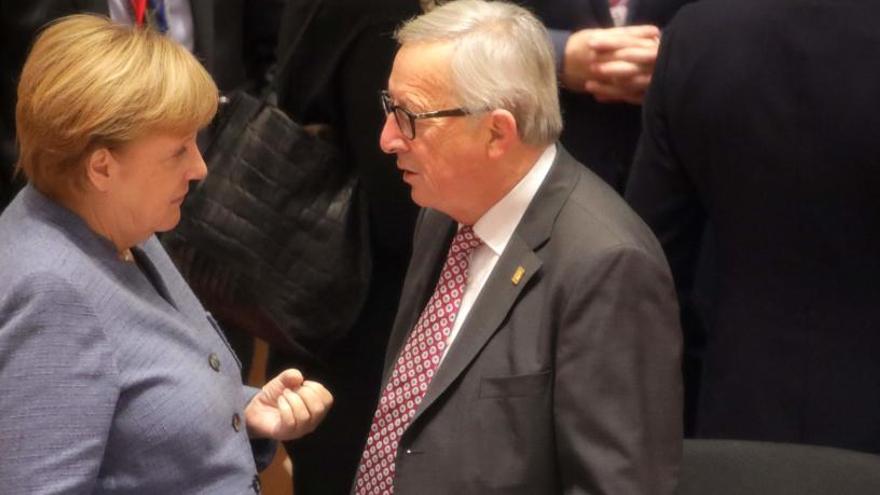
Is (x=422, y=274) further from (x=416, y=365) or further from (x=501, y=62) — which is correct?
(x=501, y=62)

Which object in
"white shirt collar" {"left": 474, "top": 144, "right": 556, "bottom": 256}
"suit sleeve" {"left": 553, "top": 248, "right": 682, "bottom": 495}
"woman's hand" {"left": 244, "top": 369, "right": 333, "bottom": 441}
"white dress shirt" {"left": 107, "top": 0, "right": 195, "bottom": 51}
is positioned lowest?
"woman's hand" {"left": 244, "top": 369, "right": 333, "bottom": 441}

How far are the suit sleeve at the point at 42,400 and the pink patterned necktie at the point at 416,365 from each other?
1.77ft

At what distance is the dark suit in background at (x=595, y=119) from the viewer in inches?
113

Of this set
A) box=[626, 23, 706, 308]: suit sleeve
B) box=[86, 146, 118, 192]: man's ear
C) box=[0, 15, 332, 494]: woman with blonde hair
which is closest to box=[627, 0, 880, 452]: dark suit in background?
box=[626, 23, 706, 308]: suit sleeve

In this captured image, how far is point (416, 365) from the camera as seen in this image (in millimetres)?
2297

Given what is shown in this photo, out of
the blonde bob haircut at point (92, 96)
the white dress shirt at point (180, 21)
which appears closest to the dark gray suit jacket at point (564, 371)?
the blonde bob haircut at point (92, 96)

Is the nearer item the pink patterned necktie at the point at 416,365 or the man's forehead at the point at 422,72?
the man's forehead at the point at 422,72

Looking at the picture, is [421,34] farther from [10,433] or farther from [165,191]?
[10,433]

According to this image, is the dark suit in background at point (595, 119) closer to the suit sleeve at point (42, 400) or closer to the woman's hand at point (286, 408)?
the woman's hand at point (286, 408)

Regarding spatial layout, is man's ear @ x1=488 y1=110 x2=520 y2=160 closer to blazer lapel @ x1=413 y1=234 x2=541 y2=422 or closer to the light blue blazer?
blazer lapel @ x1=413 y1=234 x2=541 y2=422

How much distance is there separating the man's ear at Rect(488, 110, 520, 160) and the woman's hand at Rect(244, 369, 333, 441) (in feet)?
1.51

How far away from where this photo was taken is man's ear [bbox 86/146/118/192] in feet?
6.42

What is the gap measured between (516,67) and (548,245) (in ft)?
0.83

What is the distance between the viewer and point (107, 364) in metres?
1.93
